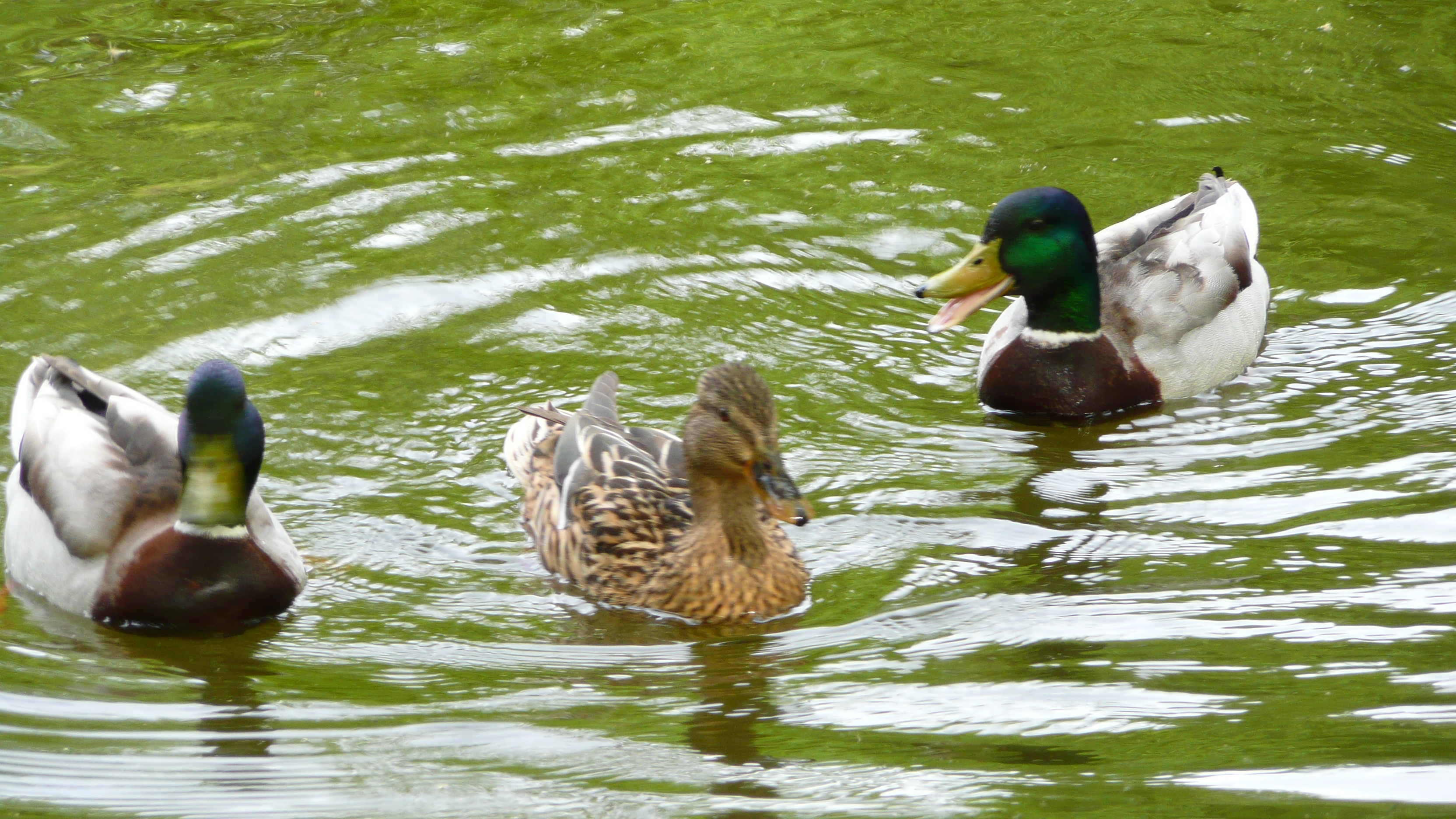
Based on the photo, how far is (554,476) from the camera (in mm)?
6449

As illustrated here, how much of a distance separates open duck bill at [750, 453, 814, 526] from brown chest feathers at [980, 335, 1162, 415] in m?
2.48

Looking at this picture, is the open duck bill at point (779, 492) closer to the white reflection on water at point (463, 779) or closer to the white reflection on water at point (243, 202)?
the white reflection on water at point (463, 779)

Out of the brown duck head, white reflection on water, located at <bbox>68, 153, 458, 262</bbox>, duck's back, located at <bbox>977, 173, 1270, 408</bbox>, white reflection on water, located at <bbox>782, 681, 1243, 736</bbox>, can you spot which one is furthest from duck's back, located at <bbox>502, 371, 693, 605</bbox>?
white reflection on water, located at <bbox>68, 153, 458, 262</bbox>

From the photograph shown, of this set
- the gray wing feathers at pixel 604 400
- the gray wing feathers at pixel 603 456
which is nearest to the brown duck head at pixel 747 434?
the gray wing feathers at pixel 603 456

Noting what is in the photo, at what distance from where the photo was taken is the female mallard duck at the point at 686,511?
5527mm

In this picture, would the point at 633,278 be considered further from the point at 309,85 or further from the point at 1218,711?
the point at 1218,711

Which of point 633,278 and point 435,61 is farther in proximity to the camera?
point 435,61

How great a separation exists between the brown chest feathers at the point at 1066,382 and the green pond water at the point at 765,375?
17 centimetres

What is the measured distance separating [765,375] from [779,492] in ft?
7.53

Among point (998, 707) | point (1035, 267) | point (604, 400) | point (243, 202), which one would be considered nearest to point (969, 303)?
point (1035, 267)

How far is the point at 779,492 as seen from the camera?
17.9 ft

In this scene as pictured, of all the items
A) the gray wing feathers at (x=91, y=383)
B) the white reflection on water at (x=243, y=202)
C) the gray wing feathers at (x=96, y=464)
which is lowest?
the gray wing feathers at (x=96, y=464)

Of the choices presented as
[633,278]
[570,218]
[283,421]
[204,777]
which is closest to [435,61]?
[570,218]

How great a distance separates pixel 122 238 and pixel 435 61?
10.6 feet
